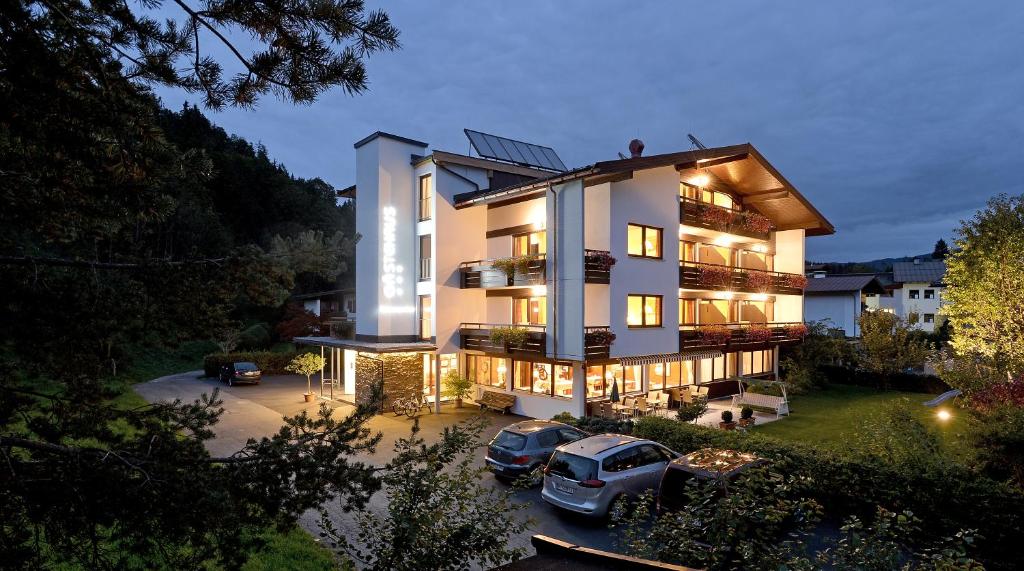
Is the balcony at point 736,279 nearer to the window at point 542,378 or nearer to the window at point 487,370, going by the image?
the window at point 542,378

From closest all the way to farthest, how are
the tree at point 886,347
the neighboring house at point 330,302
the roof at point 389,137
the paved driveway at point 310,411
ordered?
the paved driveway at point 310,411 < the roof at point 389,137 < the tree at point 886,347 < the neighboring house at point 330,302

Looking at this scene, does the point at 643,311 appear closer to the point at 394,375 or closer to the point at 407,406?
the point at 407,406

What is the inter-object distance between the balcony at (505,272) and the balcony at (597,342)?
283 centimetres

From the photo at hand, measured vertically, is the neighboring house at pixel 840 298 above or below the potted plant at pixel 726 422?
above

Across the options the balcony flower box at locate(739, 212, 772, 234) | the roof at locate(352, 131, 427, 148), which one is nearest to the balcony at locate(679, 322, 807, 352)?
the balcony flower box at locate(739, 212, 772, 234)

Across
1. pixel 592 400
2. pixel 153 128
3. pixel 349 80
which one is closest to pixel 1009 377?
pixel 592 400

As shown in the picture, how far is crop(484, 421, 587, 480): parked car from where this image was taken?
44.8 feet

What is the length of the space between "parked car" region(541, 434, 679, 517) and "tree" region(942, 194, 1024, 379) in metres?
14.7

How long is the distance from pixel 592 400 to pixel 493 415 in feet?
14.6

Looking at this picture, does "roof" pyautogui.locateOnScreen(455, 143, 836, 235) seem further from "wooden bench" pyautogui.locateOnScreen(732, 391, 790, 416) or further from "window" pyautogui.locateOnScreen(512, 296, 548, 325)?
"wooden bench" pyautogui.locateOnScreen(732, 391, 790, 416)

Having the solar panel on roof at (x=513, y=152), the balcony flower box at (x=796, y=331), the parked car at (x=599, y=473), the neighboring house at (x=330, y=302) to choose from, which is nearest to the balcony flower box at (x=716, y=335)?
the balcony flower box at (x=796, y=331)

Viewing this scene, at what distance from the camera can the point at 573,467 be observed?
11555 mm

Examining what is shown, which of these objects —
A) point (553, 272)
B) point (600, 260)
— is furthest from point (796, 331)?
point (553, 272)

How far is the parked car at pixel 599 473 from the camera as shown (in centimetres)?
1117
